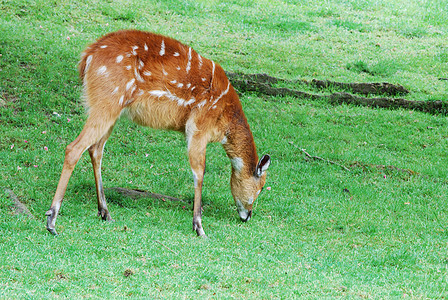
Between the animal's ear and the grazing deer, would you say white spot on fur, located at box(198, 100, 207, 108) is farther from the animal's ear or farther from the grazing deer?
the animal's ear

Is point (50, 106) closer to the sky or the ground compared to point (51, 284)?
closer to the ground

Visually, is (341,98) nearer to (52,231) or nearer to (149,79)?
(149,79)

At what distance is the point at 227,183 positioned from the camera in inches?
270

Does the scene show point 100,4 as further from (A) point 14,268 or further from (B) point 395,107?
(A) point 14,268

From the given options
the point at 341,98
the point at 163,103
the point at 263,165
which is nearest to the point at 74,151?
the point at 163,103

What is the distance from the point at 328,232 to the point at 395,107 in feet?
16.9

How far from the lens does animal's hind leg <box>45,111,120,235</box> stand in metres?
4.73

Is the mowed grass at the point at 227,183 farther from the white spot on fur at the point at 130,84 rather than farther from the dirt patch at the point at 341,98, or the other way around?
the white spot on fur at the point at 130,84

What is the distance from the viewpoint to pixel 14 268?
12.6 feet

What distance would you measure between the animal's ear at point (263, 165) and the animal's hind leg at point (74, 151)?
1.79 m

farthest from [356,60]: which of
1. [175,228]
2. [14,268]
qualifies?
[14,268]

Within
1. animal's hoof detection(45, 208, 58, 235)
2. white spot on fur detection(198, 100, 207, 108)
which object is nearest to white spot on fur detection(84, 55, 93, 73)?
white spot on fur detection(198, 100, 207, 108)

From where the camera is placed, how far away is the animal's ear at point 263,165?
5.80 meters

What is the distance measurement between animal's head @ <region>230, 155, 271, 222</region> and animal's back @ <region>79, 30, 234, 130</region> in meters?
0.81
